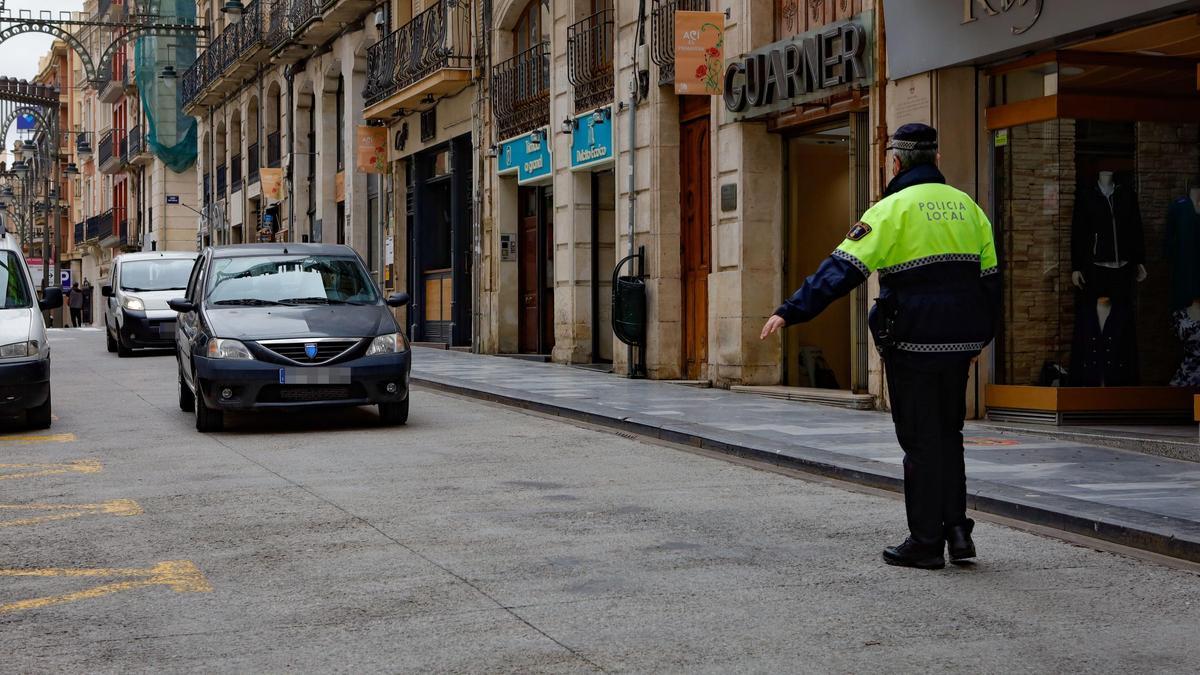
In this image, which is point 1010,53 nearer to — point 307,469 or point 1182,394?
point 1182,394

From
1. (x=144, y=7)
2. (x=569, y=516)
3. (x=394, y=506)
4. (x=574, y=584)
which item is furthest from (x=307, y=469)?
(x=144, y=7)

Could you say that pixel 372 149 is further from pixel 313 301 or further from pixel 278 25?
pixel 313 301

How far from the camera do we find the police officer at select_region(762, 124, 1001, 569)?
20.5 feet

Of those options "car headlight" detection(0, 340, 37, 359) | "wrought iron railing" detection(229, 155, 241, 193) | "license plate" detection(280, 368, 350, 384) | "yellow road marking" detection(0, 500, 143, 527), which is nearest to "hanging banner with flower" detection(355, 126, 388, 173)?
"wrought iron railing" detection(229, 155, 241, 193)

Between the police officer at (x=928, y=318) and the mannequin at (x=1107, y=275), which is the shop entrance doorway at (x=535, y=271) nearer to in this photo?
the mannequin at (x=1107, y=275)

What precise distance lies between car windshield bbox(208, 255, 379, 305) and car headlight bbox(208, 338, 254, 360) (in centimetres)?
82

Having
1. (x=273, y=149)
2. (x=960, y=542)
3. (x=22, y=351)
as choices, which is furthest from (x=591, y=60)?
(x=273, y=149)

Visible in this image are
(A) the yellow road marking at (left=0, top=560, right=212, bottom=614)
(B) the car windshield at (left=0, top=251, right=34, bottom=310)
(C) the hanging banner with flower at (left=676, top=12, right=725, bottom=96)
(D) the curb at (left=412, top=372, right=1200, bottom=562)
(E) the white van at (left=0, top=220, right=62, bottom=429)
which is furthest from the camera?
(C) the hanging banner with flower at (left=676, top=12, right=725, bottom=96)

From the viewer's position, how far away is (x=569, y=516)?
7.73 metres

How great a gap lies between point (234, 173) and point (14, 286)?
3294 centimetres

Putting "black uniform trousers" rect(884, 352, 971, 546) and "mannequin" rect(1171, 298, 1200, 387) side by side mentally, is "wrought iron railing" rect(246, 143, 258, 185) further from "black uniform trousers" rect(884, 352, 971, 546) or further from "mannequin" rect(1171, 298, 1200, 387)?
"black uniform trousers" rect(884, 352, 971, 546)

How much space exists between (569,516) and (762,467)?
257 centimetres

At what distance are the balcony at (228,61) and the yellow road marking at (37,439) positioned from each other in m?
26.0

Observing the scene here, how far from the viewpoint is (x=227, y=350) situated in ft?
39.2
